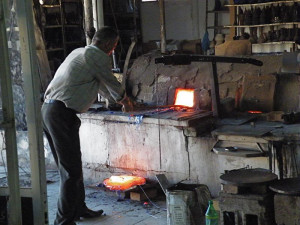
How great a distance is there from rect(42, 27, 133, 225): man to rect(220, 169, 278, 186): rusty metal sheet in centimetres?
168

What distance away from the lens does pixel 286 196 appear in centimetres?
505

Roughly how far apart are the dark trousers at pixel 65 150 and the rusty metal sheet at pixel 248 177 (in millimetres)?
1671

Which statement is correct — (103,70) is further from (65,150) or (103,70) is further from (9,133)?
(9,133)

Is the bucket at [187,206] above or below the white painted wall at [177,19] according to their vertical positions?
below

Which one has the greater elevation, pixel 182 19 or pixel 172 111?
pixel 182 19

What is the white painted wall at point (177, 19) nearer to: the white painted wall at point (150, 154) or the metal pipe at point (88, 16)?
the metal pipe at point (88, 16)

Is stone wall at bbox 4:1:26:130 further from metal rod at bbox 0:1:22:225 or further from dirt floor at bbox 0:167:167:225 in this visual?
dirt floor at bbox 0:167:167:225

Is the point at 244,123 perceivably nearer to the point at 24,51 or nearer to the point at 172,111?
the point at 172,111

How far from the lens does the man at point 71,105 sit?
6.27 m

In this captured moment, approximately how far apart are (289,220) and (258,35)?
8.94 metres

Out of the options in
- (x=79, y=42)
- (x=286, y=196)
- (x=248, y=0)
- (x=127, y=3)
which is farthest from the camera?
(x=127, y=3)

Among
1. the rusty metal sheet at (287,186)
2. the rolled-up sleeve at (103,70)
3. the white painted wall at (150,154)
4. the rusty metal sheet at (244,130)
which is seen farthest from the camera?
the white painted wall at (150,154)

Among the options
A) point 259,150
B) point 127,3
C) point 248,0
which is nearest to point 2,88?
point 259,150

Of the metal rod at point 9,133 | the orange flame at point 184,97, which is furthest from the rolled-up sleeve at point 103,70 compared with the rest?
the metal rod at point 9,133
